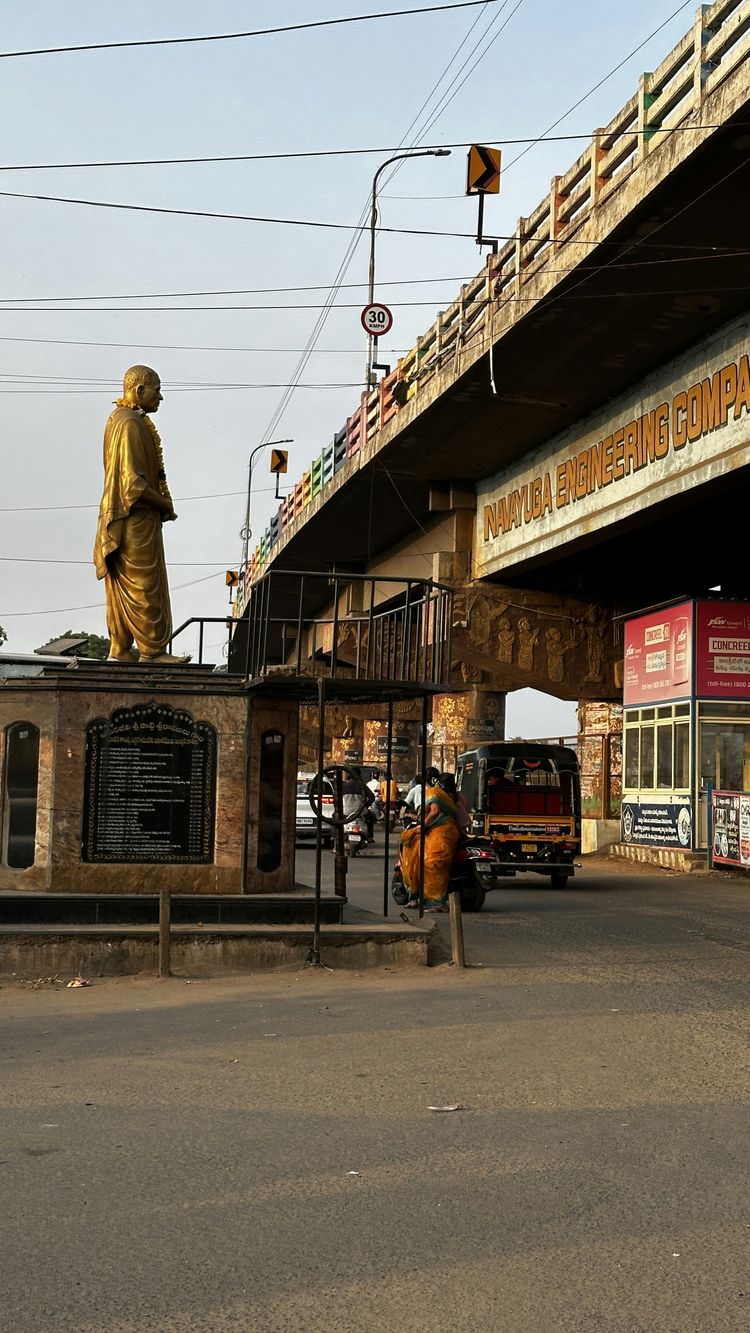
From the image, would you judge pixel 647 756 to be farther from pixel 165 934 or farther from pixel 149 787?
pixel 165 934

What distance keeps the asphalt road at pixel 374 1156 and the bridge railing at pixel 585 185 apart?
10.4 metres

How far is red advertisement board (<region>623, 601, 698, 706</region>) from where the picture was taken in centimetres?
2744

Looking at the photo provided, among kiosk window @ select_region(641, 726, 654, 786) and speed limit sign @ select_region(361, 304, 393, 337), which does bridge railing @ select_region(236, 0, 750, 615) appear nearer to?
speed limit sign @ select_region(361, 304, 393, 337)

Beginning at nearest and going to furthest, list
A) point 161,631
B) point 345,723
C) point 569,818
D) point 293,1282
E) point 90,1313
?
point 90,1313 → point 293,1282 → point 161,631 → point 569,818 → point 345,723

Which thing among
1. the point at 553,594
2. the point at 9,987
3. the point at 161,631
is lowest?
the point at 9,987

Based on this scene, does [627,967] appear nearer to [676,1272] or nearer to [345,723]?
[676,1272]

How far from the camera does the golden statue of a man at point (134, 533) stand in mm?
14242

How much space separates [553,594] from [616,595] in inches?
63.3

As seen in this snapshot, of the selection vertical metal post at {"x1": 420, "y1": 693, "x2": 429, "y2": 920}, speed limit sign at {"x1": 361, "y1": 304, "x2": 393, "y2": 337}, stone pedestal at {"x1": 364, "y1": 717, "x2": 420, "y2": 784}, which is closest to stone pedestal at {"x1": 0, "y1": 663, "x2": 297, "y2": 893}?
vertical metal post at {"x1": 420, "y1": 693, "x2": 429, "y2": 920}

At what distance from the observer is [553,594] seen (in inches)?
1271

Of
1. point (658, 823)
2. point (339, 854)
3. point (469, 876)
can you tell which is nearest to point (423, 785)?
point (339, 854)

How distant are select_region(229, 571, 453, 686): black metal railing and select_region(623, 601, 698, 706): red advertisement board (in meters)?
4.62

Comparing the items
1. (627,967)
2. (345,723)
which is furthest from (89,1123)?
(345,723)

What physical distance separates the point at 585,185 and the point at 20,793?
11728 mm
